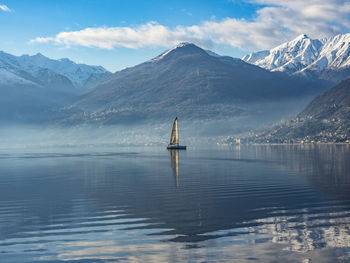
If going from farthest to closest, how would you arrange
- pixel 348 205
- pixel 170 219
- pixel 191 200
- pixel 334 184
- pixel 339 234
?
1. pixel 334 184
2. pixel 191 200
3. pixel 348 205
4. pixel 170 219
5. pixel 339 234

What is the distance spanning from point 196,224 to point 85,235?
12.3m

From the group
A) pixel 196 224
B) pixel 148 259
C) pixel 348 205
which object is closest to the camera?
pixel 148 259

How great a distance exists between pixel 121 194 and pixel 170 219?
2650 cm

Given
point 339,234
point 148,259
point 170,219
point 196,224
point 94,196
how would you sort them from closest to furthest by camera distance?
point 148,259 < point 339,234 < point 196,224 < point 170,219 < point 94,196

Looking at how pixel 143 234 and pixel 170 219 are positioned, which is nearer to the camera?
pixel 143 234

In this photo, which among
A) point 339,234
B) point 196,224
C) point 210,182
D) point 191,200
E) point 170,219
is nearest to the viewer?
point 339,234

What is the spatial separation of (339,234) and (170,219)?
62.7 feet

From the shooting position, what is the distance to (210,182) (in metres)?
90.9

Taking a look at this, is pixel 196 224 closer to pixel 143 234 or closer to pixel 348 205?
pixel 143 234

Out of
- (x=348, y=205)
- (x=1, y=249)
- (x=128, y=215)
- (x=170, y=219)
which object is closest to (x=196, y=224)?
(x=170, y=219)

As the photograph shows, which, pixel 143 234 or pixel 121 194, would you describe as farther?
pixel 121 194

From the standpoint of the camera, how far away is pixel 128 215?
53594 millimetres

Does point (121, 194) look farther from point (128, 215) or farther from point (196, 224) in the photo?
point (196, 224)

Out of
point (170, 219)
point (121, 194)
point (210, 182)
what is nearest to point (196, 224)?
point (170, 219)
